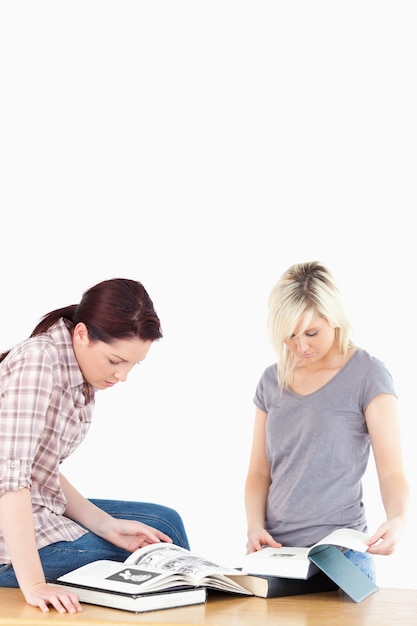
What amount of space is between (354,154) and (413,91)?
331 millimetres

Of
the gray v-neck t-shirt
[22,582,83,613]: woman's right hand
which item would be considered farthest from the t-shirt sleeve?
[22,582,83,613]: woman's right hand

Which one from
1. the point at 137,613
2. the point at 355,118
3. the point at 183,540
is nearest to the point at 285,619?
the point at 137,613

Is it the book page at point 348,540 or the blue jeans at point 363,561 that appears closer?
the book page at point 348,540

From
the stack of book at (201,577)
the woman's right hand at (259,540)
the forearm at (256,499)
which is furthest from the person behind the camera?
the forearm at (256,499)

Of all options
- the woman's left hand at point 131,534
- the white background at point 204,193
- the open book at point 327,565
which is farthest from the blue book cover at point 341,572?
the white background at point 204,193

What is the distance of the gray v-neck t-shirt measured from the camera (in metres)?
2.13

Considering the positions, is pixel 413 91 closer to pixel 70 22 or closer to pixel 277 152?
pixel 277 152

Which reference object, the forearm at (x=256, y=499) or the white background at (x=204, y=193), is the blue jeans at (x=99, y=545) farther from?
the white background at (x=204, y=193)

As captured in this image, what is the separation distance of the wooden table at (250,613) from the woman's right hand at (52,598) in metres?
0.01

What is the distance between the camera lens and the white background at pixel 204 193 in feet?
11.1

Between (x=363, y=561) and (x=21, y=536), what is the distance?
87 centimetres

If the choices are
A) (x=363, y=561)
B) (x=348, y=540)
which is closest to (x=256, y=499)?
(x=363, y=561)

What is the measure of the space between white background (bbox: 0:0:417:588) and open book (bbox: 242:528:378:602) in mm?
1618

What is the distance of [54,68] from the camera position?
3576mm
